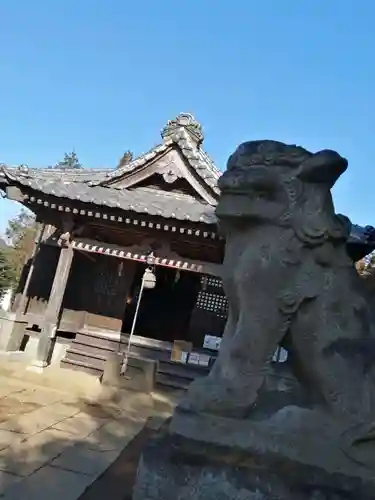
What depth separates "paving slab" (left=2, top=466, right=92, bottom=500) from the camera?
10.9 ft

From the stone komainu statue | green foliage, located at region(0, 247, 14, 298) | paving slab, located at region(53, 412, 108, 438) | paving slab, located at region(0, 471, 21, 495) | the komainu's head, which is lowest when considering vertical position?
paving slab, located at region(0, 471, 21, 495)

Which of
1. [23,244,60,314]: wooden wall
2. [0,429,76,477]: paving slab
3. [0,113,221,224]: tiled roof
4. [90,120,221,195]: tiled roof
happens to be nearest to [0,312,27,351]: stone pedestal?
[23,244,60,314]: wooden wall

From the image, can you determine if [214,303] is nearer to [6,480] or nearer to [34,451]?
[34,451]

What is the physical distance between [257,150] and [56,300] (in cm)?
782

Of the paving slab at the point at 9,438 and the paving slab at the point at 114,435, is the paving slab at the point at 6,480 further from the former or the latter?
the paving slab at the point at 114,435

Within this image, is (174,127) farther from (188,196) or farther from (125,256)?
(125,256)

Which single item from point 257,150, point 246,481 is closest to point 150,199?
point 257,150

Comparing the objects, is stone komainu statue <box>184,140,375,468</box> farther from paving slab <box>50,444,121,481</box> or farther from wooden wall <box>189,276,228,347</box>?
wooden wall <box>189,276,228,347</box>

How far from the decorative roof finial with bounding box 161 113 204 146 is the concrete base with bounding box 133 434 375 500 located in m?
9.80

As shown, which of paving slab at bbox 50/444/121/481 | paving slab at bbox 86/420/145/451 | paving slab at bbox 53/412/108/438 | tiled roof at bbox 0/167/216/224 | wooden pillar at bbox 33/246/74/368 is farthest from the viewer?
wooden pillar at bbox 33/246/74/368

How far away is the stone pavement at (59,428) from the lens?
144 inches

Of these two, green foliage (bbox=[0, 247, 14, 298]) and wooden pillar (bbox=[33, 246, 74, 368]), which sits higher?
green foliage (bbox=[0, 247, 14, 298])

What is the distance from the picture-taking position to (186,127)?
38.1ft

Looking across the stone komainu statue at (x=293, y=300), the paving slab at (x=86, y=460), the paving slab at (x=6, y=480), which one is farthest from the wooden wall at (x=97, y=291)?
the stone komainu statue at (x=293, y=300)
